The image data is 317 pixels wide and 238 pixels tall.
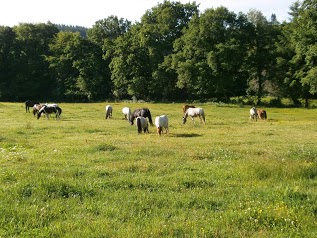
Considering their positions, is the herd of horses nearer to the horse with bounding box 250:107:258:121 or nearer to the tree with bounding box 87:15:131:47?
the horse with bounding box 250:107:258:121

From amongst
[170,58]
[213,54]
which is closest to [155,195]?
[213,54]

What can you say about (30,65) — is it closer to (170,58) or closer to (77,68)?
(77,68)

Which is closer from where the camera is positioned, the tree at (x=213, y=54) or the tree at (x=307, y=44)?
the tree at (x=307, y=44)

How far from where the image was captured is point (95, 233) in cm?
661

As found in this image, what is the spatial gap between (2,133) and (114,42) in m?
58.5

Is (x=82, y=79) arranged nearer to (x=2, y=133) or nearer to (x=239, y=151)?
(x=2, y=133)

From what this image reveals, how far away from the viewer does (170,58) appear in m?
70.0

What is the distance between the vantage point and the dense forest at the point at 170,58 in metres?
62.8

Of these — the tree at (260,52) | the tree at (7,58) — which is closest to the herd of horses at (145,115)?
the tree at (260,52)

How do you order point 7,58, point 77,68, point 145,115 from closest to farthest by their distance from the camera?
point 145,115 → point 77,68 → point 7,58

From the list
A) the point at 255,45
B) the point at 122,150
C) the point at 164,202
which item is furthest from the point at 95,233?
the point at 255,45

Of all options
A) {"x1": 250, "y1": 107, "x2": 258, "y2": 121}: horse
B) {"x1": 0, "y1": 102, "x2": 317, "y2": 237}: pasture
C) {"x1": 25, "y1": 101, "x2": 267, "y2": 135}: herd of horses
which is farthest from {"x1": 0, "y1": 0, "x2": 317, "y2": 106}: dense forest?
{"x1": 0, "y1": 102, "x2": 317, "y2": 237}: pasture

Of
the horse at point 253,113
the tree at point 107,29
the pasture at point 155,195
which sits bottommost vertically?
the pasture at point 155,195

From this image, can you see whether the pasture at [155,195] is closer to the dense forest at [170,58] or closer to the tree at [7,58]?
the dense forest at [170,58]
